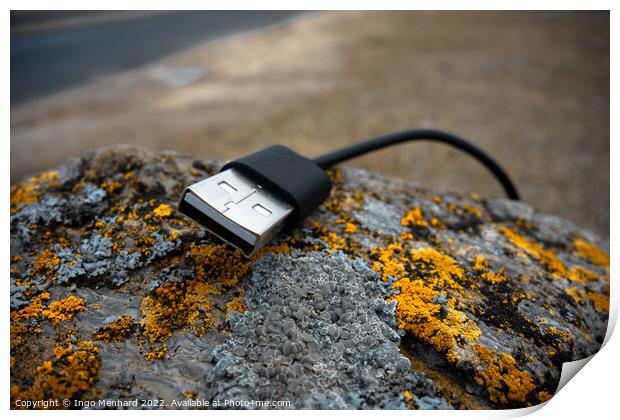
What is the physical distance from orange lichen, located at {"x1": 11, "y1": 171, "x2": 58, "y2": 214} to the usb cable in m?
0.84

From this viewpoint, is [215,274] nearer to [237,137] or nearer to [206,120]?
[237,137]

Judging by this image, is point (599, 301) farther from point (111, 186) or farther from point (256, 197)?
point (111, 186)

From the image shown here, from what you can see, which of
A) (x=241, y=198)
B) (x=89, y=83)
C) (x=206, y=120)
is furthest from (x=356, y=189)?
(x=89, y=83)

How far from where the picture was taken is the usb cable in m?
1.22

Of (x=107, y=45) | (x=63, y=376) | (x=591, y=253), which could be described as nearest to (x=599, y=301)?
(x=591, y=253)

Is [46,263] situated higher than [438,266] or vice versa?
[438,266]

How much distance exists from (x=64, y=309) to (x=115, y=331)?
186 millimetres

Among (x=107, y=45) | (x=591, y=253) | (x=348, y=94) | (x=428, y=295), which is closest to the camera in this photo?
(x=428, y=295)

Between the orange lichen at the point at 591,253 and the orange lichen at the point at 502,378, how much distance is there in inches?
38.7

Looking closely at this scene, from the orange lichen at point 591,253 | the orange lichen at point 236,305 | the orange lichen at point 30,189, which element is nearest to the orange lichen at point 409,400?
the orange lichen at point 236,305

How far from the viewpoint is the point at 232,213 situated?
1.24 meters

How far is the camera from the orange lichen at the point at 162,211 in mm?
1530

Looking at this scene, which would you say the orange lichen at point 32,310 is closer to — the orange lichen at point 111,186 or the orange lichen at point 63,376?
the orange lichen at point 63,376

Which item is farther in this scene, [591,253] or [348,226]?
[591,253]
